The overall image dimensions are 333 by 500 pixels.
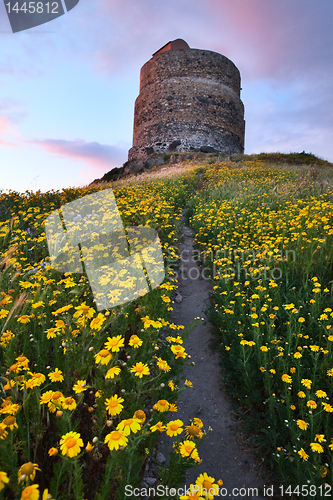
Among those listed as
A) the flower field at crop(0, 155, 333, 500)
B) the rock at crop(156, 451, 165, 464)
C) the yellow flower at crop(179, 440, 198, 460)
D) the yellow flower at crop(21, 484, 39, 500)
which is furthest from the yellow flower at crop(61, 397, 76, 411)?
the rock at crop(156, 451, 165, 464)

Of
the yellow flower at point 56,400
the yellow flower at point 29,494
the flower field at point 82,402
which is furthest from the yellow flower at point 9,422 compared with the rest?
the yellow flower at point 29,494

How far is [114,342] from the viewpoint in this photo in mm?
1484

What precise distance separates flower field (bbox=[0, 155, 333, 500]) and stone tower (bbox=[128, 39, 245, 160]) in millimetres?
17533

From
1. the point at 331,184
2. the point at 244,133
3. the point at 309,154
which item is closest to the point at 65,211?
the point at 331,184

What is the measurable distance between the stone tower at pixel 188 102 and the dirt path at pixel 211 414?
19.3 m

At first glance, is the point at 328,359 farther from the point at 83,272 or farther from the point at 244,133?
the point at 244,133

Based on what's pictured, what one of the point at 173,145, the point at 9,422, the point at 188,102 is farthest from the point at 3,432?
the point at 188,102

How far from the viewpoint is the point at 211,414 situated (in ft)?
7.33

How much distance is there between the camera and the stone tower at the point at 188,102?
2034 cm

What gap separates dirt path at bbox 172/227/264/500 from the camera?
179 cm

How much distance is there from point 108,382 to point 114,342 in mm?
255

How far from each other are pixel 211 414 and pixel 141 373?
1.16 meters

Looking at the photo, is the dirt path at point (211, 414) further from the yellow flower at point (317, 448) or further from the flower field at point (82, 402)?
the yellow flower at point (317, 448)

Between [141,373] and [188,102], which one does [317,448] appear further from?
[188,102]
